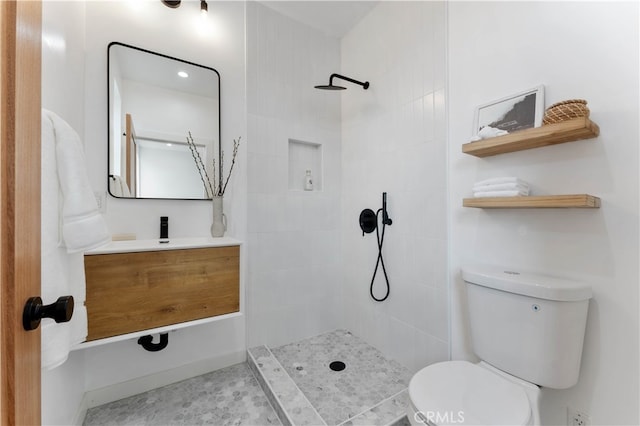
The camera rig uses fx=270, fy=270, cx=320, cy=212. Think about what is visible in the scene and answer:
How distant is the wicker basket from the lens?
3.28 ft

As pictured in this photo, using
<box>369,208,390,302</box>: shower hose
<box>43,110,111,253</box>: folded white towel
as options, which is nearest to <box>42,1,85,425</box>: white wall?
<box>43,110,111,253</box>: folded white towel

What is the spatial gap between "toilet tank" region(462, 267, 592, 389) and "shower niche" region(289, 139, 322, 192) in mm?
1466

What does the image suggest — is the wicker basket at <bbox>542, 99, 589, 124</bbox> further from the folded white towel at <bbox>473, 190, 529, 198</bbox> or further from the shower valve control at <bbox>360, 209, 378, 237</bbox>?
the shower valve control at <bbox>360, 209, 378, 237</bbox>

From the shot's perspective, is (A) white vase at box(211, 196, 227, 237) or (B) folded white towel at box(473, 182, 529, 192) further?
(A) white vase at box(211, 196, 227, 237)

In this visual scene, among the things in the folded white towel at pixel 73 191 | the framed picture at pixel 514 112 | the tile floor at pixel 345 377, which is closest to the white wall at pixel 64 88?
the folded white towel at pixel 73 191

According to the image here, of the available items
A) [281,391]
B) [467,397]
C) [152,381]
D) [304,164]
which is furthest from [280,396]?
[304,164]

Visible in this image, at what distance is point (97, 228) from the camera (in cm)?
94

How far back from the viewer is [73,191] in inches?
34.2

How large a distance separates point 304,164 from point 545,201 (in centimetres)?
166

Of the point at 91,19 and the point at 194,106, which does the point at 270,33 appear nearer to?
the point at 194,106

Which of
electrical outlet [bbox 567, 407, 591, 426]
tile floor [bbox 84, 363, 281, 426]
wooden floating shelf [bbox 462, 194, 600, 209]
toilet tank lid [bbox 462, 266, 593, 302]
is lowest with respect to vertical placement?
tile floor [bbox 84, 363, 281, 426]

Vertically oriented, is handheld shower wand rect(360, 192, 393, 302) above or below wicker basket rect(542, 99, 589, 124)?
below

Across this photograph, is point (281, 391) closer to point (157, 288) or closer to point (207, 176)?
point (157, 288)

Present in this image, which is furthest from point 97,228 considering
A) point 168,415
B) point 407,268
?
point 407,268
